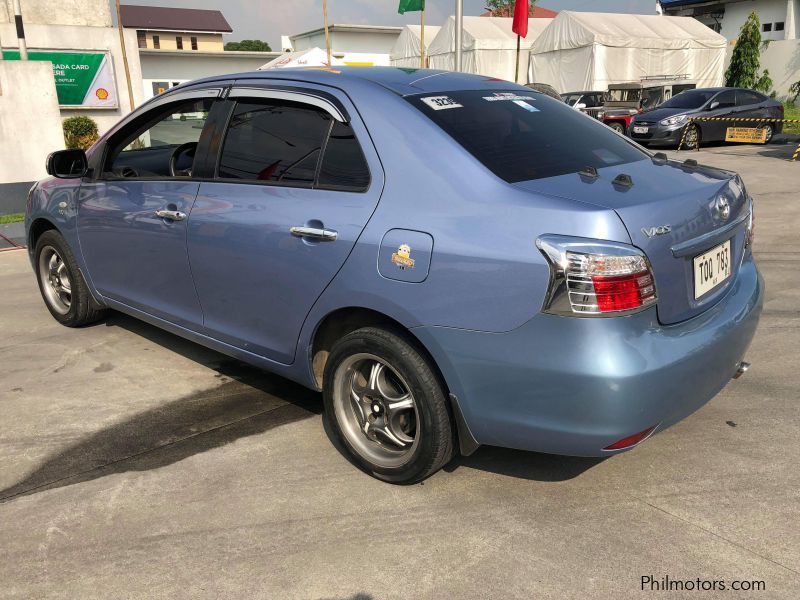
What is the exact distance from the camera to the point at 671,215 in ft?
8.66

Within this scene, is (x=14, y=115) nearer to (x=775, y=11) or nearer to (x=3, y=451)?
(x=3, y=451)

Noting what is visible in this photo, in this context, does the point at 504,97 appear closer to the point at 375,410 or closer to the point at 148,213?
the point at 375,410

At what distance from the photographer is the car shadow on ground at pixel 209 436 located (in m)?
3.30

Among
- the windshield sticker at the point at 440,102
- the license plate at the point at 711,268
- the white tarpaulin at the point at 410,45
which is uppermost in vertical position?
the white tarpaulin at the point at 410,45

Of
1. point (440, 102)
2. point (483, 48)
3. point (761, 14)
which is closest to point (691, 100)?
point (483, 48)

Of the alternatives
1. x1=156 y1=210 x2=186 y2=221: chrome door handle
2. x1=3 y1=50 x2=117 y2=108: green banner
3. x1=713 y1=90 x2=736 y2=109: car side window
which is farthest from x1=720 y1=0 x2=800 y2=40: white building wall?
x1=156 y1=210 x2=186 y2=221: chrome door handle

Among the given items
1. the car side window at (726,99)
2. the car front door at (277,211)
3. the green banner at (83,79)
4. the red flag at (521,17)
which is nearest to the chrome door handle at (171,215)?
the car front door at (277,211)

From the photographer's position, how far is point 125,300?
14.9 feet

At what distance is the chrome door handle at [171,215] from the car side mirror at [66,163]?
1.07m

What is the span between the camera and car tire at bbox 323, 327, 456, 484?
2859 mm

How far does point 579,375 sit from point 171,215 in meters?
2.42

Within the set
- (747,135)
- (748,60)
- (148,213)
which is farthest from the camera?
(748,60)

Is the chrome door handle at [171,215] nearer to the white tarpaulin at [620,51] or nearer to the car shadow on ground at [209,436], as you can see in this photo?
the car shadow on ground at [209,436]

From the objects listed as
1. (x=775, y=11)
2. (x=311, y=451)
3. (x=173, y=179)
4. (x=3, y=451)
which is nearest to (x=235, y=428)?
(x=311, y=451)
